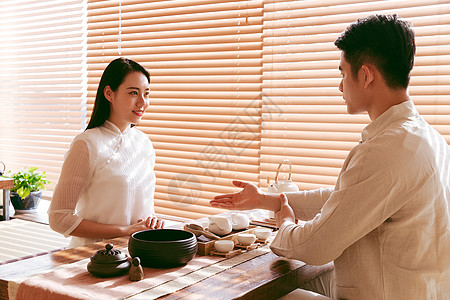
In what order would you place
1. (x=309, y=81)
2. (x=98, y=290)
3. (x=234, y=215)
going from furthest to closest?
(x=309, y=81) → (x=234, y=215) → (x=98, y=290)

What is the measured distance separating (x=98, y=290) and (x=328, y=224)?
688 mm

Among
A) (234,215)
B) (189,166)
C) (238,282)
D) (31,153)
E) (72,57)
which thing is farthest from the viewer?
(31,153)

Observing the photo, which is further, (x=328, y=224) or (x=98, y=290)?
(x=328, y=224)

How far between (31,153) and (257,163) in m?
2.07

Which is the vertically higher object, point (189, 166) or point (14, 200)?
point (189, 166)

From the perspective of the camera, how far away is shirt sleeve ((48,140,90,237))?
203cm

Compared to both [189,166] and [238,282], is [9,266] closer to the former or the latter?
[238,282]

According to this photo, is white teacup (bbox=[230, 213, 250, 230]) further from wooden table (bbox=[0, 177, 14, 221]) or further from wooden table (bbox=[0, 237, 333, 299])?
wooden table (bbox=[0, 177, 14, 221])

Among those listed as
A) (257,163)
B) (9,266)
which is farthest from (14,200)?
(9,266)

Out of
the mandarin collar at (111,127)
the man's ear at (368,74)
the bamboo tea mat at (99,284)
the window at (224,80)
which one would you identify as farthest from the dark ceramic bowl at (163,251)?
the window at (224,80)

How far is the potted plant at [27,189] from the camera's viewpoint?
351 centimetres

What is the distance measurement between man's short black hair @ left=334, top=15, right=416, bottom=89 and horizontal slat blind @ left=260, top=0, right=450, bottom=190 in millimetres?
828

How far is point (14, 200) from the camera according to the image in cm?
364

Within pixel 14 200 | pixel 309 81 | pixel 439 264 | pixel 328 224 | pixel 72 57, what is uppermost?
pixel 72 57
